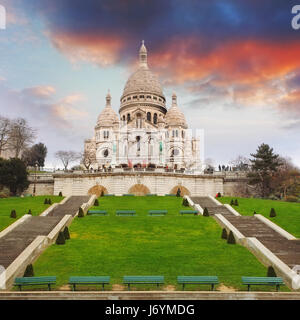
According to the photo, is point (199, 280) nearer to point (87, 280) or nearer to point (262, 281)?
point (262, 281)

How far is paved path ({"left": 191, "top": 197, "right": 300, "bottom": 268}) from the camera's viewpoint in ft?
71.6

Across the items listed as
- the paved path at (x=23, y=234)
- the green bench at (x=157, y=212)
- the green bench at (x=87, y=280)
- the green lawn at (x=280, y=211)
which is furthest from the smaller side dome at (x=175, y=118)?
the green bench at (x=87, y=280)

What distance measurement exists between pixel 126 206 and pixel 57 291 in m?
24.5

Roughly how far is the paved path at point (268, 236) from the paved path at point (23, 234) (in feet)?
51.1

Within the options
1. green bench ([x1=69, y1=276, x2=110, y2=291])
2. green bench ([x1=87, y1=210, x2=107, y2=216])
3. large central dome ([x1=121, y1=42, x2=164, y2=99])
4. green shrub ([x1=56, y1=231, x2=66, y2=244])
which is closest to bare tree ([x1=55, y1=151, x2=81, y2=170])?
large central dome ([x1=121, y1=42, x2=164, y2=99])

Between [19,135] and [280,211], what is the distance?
49.6 metres

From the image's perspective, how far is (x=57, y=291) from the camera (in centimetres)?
1617

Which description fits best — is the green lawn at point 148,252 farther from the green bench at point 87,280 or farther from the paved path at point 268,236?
the paved path at point 268,236

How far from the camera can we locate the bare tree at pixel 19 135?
216 feet

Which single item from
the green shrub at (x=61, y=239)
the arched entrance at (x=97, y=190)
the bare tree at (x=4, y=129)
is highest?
the bare tree at (x=4, y=129)

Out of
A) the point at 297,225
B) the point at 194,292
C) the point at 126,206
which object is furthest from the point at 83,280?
the point at 126,206

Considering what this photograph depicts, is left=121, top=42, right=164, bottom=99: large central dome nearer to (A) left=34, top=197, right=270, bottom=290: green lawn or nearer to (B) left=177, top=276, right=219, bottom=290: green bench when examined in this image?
(A) left=34, top=197, right=270, bottom=290: green lawn

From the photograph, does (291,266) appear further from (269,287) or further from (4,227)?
(4,227)
